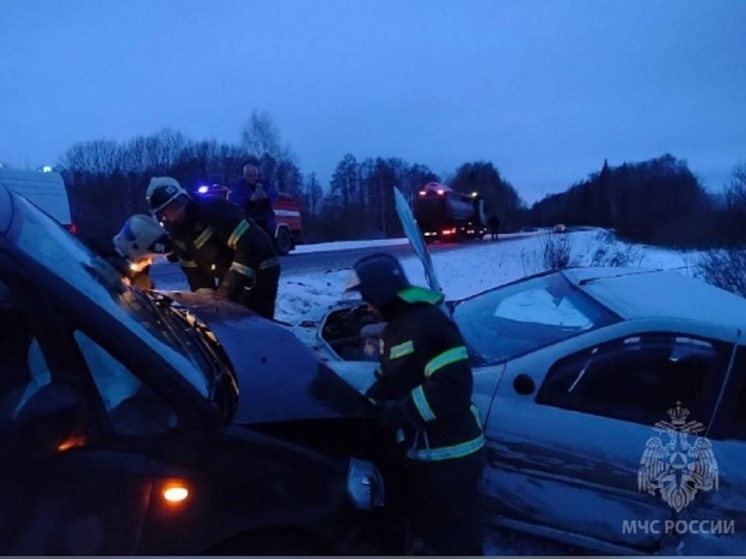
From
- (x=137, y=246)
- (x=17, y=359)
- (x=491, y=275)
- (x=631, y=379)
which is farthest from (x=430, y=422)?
(x=491, y=275)

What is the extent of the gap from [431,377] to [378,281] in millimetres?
406

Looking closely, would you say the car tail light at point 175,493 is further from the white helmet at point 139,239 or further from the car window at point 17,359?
the white helmet at point 139,239

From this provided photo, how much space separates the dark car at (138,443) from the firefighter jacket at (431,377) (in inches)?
11.9

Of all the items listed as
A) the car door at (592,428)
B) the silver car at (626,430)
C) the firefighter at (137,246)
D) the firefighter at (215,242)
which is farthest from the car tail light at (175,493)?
the firefighter at (215,242)

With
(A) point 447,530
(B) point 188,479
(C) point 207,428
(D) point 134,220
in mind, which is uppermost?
(D) point 134,220

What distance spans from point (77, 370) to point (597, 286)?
2752mm

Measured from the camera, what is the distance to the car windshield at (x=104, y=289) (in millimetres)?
2016

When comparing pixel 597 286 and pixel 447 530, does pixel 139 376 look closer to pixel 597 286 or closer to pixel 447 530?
pixel 447 530

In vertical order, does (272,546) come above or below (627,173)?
below

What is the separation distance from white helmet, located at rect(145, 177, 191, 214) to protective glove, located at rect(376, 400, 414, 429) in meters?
2.43

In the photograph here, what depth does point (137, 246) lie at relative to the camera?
A: 4188mm

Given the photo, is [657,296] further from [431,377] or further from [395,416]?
[395,416]

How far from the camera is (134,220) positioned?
14.0 ft

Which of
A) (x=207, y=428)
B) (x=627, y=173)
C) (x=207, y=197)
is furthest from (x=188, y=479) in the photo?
(x=627, y=173)
